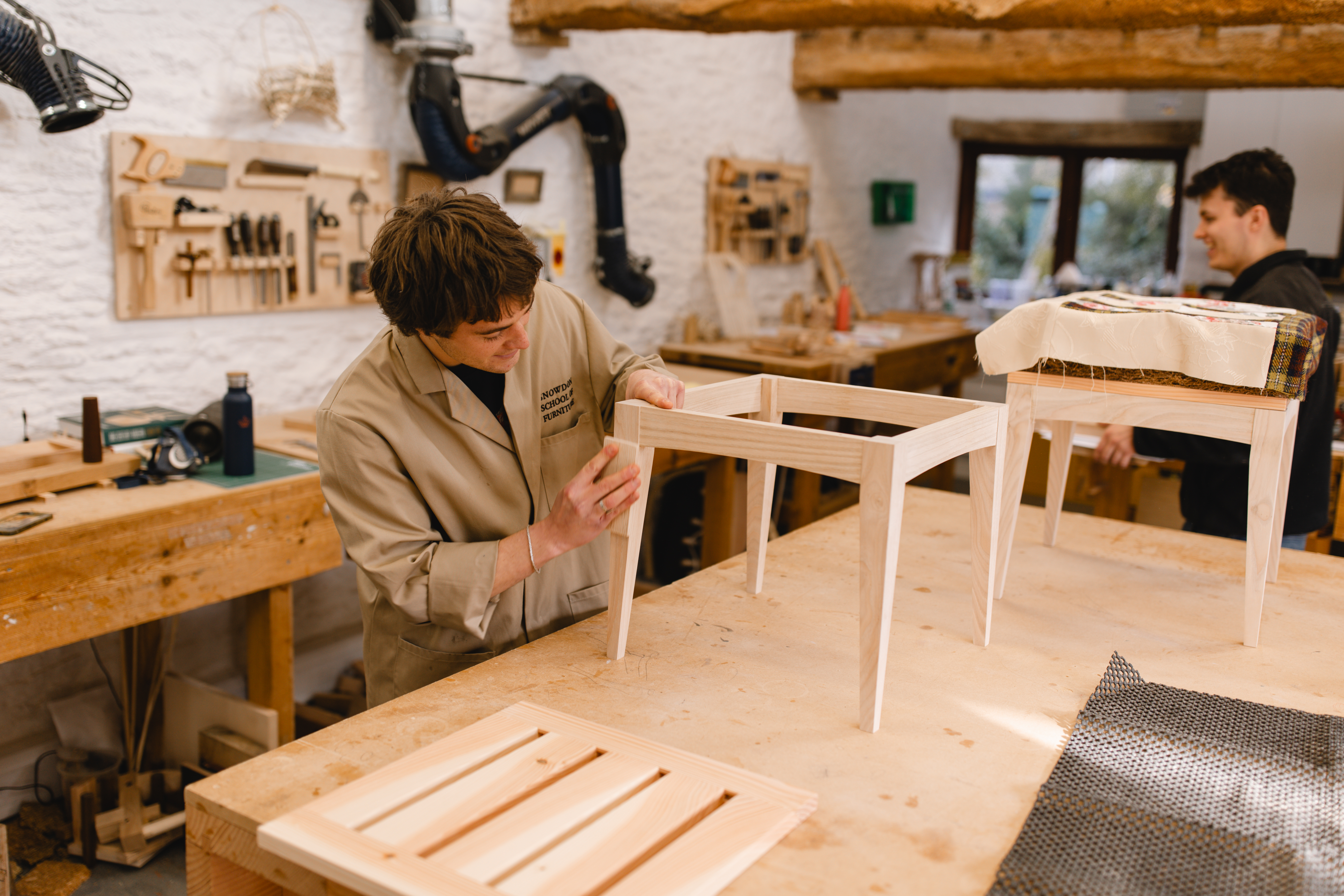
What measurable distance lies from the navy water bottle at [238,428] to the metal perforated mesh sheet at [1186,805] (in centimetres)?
215

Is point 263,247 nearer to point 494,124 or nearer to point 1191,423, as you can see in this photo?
point 494,124

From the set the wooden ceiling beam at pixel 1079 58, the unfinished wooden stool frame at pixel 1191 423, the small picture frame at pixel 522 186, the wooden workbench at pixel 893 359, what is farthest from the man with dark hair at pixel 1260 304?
the small picture frame at pixel 522 186

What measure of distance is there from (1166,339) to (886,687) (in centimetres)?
81

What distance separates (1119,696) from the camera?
1457 millimetres

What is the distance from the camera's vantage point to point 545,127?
404 centimetres

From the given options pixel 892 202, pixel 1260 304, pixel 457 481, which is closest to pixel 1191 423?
pixel 1260 304

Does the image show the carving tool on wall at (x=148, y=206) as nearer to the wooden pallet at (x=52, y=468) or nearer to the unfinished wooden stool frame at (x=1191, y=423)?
the wooden pallet at (x=52, y=468)

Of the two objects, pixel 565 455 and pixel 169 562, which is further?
pixel 169 562

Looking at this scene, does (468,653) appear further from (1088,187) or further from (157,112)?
(1088,187)

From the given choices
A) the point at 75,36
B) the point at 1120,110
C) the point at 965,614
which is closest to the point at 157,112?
the point at 75,36

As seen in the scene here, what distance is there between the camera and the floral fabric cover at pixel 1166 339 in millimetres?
1666

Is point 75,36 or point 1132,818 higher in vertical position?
point 75,36

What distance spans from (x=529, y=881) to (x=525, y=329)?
909 millimetres

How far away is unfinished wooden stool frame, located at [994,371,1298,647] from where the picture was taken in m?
→ 1.69
